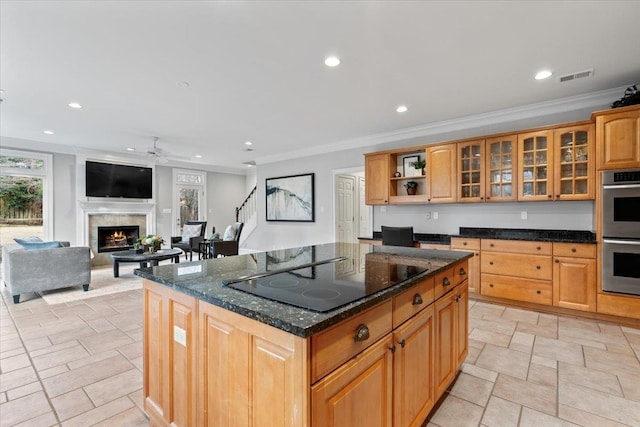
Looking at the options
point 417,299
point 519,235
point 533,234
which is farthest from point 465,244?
point 417,299

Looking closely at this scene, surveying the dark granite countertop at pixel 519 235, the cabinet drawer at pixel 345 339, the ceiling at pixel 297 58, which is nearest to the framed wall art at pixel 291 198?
the ceiling at pixel 297 58

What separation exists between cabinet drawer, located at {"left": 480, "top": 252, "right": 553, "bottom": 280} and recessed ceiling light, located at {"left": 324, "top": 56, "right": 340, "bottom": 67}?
296 centimetres

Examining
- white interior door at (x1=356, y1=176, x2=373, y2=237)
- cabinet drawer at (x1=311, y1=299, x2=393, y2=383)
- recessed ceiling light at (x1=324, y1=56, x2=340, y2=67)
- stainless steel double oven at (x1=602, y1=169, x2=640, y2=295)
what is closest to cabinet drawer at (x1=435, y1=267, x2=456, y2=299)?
cabinet drawer at (x1=311, y1=299, x2=393, y2=383)

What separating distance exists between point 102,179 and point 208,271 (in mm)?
6652

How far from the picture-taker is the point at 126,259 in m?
5.01

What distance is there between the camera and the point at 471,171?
4.30 metres

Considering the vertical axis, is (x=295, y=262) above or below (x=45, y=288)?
above

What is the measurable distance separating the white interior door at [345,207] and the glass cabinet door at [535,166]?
3207 mm

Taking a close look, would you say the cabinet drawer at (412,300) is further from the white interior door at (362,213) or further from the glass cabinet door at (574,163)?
the white interior door at (362,213)

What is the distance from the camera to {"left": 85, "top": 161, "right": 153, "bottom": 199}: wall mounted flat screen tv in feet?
21.7

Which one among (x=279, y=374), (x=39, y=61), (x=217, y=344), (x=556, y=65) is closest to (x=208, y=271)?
(x=217, y=344)

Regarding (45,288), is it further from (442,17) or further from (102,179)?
(442,17)

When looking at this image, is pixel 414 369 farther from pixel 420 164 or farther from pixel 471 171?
pixel 420 164

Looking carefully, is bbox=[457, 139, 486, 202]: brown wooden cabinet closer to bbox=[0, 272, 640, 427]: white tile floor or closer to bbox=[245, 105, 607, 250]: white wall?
bbox=[245, 105, 607, 250]: white wall
